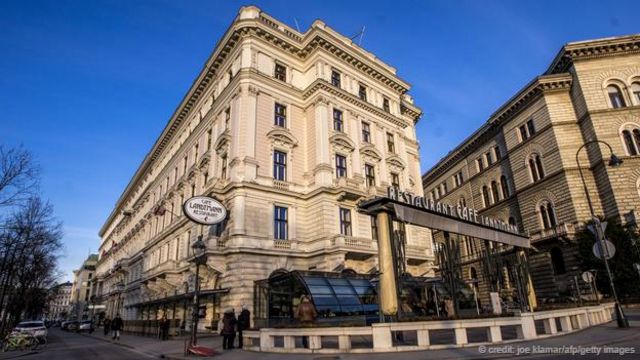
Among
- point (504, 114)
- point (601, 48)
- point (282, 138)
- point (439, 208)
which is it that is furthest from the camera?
point (504, 114)

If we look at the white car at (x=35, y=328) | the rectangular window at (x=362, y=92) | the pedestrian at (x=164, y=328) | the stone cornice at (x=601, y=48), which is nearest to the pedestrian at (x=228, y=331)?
the pedestrian at (x=164, y=328)

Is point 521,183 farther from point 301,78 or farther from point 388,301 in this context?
point 388,301

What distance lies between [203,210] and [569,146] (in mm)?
37325

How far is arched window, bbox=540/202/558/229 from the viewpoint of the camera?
38.8 metres

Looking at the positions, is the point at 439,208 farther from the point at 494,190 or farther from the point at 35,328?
the point at 494,190

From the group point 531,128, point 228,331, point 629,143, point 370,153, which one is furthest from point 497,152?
point 228,331

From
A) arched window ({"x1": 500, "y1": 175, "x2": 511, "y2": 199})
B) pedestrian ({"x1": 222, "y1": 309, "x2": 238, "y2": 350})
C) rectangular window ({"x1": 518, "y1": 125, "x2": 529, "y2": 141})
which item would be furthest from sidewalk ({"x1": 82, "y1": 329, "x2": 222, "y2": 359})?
arched window ({"x1": 500, "y1": 175, "x2": 511, "y2": 199})

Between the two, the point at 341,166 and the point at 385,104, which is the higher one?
the point at 385,104

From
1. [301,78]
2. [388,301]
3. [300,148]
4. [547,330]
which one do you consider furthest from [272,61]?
[547,330]

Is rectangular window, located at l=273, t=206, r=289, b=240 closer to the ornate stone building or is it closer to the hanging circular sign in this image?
the hanging circular sign

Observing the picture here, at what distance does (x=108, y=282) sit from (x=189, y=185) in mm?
52398

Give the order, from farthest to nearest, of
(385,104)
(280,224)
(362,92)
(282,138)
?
(385,104) → (362,92) → (282,138) → (280,224)

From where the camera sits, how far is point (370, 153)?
34594mm

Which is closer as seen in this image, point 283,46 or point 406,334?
point 406,334
